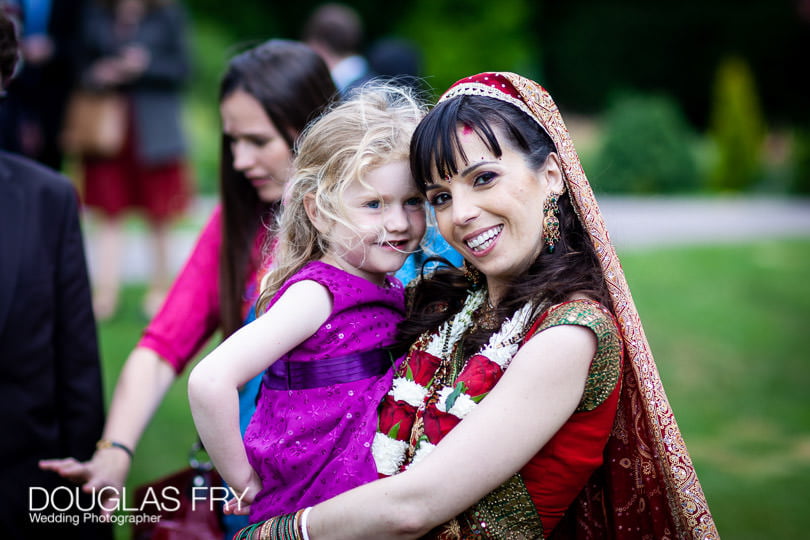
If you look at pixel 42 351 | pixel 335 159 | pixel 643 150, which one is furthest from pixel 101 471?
pixel 643 150

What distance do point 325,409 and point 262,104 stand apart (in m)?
1.09

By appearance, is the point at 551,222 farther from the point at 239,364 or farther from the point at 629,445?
the point at 239,364

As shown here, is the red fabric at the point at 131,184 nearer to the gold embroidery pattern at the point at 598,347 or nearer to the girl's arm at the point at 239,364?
the girl's arm at the point at 239,364

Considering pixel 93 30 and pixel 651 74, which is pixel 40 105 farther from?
pixel 651 74

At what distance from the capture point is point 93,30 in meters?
6.46

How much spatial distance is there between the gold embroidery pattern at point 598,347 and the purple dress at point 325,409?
0.47 metres

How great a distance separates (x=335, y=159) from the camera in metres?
2.12

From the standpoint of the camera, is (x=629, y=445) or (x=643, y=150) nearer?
(x=629, y=445)

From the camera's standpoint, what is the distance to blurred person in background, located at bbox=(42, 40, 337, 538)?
8.45 ft

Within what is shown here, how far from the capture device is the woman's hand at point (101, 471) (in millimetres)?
2383

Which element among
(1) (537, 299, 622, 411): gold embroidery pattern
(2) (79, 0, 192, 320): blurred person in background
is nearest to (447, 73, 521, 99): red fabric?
(1) (537, 299, 622, 411): gold embroidery pattern

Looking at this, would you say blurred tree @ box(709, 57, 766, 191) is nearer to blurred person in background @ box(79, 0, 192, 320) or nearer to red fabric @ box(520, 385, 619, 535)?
blurred person in background @ box(79, 0, 192, 320)

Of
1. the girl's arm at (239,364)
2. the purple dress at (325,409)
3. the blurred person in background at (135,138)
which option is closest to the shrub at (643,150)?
the blurred person in background at (135,138)

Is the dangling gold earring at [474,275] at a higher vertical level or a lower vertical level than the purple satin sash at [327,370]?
higher
